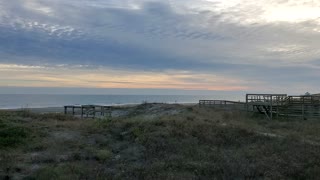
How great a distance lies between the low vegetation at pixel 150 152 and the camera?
12234 mm

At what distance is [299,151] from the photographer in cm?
1552

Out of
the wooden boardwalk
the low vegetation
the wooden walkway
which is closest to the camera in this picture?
the low vegetation

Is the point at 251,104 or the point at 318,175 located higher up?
the point at 251,104

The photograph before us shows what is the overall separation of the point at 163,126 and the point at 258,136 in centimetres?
487

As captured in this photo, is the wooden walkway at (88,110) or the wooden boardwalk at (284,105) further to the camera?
the wooden walkway at (88,110)

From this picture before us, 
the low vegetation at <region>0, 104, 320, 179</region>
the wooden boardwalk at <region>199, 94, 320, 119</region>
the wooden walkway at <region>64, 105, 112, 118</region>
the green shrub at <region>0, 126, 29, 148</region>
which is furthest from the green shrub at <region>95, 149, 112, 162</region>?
the wooden boardwalk at <region>199, 94, 320, 119</region>

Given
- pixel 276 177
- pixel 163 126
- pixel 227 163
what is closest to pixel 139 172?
pixel 227 163

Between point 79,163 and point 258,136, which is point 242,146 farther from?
point 79,163

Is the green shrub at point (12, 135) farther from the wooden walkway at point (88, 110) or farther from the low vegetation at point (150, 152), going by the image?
the wooden walkway at point (88, 110)

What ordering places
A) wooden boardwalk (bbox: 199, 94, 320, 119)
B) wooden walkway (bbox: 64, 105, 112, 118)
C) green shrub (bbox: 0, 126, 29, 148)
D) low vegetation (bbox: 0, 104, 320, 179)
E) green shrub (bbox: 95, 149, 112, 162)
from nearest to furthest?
low vegetation (bbox: 0, 104, 320, 179) < green shrub (bbox: 95, 149, 112, 162) < green shrub (bbox: 0, 126, 29, 148) < wooden boardwalk (bbox: 199, 94, 320, 119) < wooden walkway (bbox: 64, 105, 112, 118)

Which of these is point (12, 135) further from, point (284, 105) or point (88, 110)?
point (284, 105)

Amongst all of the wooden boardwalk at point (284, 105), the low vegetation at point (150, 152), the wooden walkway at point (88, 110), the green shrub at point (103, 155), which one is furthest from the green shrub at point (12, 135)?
the wooden boardwalk at point (284, 105)

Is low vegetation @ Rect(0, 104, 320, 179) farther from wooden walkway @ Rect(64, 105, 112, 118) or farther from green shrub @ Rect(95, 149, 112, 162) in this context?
wooden walkway @ Rect(64, 105, 112, 118)

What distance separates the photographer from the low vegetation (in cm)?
1223
